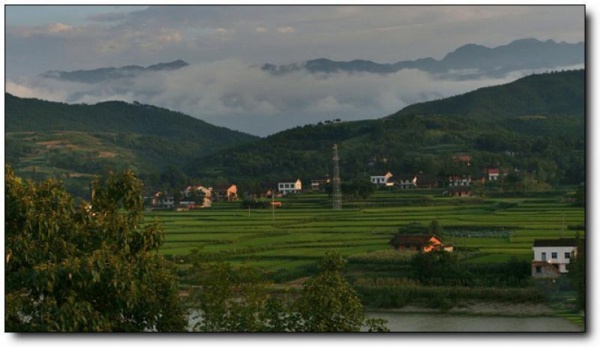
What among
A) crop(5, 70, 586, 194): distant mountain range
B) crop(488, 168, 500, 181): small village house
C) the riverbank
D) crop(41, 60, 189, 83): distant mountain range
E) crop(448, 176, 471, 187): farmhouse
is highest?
crop(41, 60, 189, 83): distant mountain range

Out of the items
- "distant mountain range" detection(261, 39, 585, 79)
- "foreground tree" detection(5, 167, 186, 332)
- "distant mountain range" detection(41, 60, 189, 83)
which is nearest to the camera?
"foreground tree" detection(5, 167, 186, 332)

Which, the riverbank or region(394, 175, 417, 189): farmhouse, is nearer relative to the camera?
the riverbank

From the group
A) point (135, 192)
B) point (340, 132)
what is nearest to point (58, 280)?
point (135, 192)

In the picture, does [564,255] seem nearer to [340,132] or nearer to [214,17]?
[340,132]

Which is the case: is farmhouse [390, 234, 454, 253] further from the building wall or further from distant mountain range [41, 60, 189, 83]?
distant mountain range [41, 60, 189, 83]

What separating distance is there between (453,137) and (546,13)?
4.25ft

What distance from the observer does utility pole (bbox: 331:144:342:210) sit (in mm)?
6707

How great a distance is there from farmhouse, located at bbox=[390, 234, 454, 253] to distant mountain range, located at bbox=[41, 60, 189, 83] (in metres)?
1.85

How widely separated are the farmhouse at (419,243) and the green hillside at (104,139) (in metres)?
1.23

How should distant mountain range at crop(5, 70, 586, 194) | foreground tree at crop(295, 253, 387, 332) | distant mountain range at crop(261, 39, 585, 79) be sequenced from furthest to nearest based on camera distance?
distant mountain range at crop(5, 70, 586, 194) < distant mountain range at crop(261, 39, 585, 79) < foreground tree at crop(295, 253, 387, 332)

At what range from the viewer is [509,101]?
6801 millimetres

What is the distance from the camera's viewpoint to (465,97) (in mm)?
6750

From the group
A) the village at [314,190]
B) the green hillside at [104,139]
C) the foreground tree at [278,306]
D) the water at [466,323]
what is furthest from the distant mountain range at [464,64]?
the water at [466,323]

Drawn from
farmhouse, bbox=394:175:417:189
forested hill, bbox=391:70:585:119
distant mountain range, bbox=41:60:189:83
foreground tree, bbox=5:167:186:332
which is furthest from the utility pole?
foreground tree, bbox=5:167:186:332
